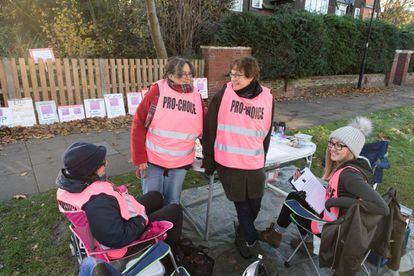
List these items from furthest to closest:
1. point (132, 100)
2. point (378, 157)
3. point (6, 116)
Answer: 1. point (132, 100)
2. point (6, 116)
3. point (378, 157)

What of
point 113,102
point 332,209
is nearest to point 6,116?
point 113,102

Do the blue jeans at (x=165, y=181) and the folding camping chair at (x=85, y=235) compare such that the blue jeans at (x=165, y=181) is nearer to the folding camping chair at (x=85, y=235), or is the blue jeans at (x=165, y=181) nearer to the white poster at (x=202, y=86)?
the folding camping chair at (x=85, y=235)

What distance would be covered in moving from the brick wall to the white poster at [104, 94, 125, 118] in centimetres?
508

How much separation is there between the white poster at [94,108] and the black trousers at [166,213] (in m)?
5.14

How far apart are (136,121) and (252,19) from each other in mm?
7814

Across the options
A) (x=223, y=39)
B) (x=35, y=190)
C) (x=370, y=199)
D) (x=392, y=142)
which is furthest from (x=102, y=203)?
(x=223, y=39)

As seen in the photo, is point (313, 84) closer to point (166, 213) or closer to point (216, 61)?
point (216, 61)

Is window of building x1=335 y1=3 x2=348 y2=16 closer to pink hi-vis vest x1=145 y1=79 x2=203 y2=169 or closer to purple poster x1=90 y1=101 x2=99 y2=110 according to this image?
purple poster x1=90 y1=101 x2=99 y2=110

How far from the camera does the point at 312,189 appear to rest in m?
2.66

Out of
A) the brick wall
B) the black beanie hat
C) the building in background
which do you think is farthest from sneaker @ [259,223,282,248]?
the building in background

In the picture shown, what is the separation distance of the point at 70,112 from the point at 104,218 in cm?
572

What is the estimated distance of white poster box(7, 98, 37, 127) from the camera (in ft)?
20.3

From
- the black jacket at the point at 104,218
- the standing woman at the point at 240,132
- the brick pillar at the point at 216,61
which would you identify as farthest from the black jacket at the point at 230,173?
the brick pillar at the point at 216,61

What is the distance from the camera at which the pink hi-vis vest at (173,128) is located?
2520 millimetres
